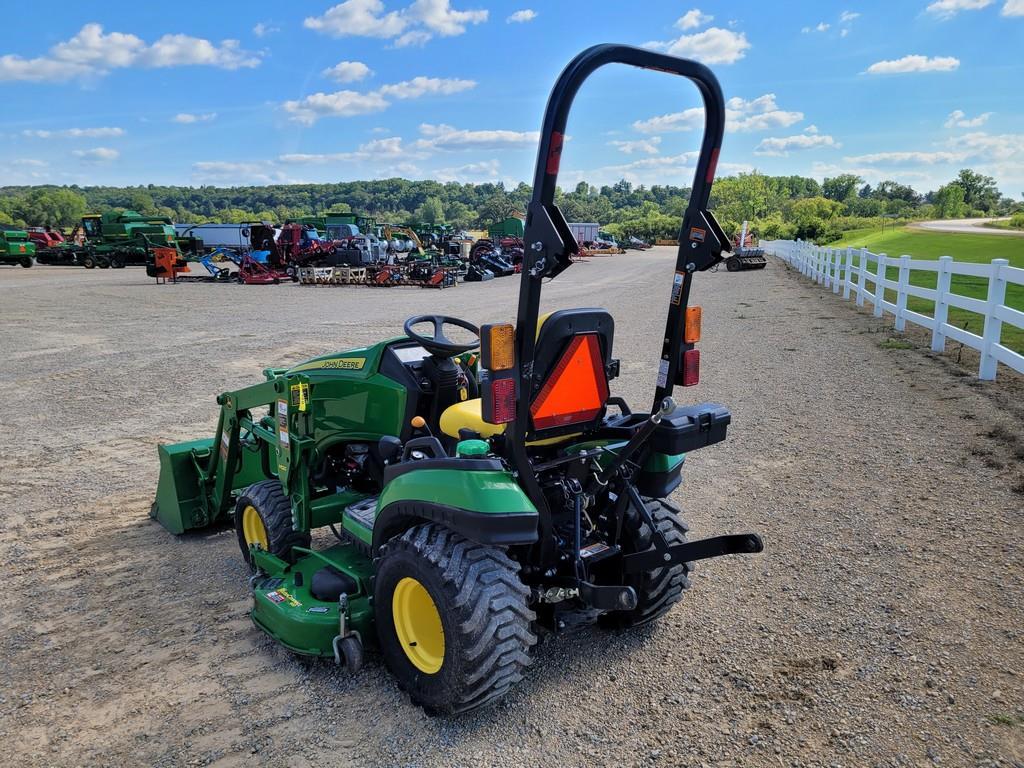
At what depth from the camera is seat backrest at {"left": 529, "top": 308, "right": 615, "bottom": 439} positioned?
2.77 meters

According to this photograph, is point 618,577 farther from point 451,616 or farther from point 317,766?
point 317,766

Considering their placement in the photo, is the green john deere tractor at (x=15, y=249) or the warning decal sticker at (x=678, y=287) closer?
the warning decal sticker at (x=678, y=287)

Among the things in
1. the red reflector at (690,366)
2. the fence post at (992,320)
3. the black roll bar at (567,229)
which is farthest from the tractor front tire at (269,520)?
the fence post at (992,320)

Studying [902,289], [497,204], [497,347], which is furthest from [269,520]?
[497,204]

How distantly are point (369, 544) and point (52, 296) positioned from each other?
71.8ft

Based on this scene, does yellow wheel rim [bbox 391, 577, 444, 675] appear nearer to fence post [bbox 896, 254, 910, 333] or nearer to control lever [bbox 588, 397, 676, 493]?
control lever [bbox 588, 397, 676, 493]

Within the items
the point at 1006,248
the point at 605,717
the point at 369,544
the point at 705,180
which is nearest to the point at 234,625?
the point at 369,544

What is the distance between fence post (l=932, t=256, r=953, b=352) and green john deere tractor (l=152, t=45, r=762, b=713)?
8.53 meters

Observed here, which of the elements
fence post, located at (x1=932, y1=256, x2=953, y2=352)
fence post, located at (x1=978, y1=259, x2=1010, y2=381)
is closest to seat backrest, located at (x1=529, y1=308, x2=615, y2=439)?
fence post, located at (x1=978, y1=259, x2=1010, y2=381)

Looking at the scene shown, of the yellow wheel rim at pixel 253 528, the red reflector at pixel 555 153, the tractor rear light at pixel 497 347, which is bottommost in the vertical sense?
the yellow wheel rim at pixel 253 528

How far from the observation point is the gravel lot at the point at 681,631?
2748 mm

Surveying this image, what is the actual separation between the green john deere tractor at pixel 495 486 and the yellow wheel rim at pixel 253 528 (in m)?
0.16

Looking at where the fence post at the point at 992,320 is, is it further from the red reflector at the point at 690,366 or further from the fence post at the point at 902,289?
the red reflector at the point at 690,366

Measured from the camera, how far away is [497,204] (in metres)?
56.4
